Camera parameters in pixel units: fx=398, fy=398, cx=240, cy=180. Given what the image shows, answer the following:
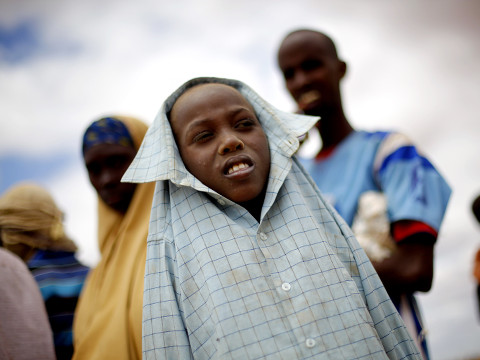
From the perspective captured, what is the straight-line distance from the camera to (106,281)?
2.47 m

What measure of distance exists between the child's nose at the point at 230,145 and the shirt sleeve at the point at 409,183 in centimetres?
101

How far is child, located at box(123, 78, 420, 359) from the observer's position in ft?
5.03

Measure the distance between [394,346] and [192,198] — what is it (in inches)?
42.3

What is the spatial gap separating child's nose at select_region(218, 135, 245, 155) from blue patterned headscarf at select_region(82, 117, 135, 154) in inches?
50.2

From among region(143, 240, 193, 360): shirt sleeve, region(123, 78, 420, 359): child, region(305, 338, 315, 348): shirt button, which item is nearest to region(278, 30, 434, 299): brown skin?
region(123, 78, 420, 359): child

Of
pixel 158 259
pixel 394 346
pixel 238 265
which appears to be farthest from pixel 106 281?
pixel 394 346

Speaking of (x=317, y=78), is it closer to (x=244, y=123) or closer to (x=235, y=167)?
(x=244, y=123)

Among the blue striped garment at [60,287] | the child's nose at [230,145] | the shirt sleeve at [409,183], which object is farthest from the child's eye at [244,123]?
the blue striped garment at [60,287]

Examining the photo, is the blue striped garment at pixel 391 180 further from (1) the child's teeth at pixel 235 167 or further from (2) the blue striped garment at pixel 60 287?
(2) the blue striped garment at pixel 60 287

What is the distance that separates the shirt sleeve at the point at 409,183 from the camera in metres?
2.18

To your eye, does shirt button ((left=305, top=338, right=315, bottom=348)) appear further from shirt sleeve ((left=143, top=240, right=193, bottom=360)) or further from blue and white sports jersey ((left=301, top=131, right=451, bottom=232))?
blue and white sports jersey ((left=301, top=131, right=451, bottom=232))

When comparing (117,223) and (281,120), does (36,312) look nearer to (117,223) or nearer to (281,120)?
(117,223)

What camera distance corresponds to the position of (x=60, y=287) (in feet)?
9.57

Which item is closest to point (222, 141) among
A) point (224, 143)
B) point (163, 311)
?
point (224, 143)
